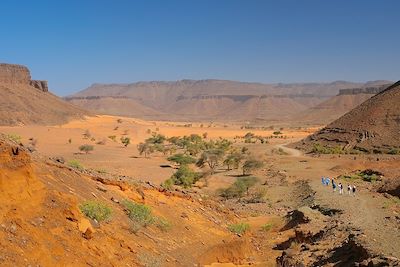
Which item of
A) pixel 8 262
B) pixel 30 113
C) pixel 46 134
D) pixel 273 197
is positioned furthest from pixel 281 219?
pixel 30 113

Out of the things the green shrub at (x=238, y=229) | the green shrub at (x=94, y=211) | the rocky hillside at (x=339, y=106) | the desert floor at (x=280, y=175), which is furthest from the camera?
the rocky hillside at (x=339, y=106)

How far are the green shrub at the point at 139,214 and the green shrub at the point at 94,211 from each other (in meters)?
1.56

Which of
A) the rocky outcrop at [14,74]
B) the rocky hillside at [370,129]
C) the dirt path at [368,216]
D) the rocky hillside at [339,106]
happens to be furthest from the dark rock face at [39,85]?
the dirt path at [368,216]

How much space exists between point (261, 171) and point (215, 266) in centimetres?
2794

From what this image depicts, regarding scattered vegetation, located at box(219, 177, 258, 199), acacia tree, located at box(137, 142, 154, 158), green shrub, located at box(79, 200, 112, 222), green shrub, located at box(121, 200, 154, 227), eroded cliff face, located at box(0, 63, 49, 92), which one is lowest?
scattered vegetation, located at box(219, 177, 258, 199)

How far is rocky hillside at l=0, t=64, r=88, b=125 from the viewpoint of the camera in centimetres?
7881

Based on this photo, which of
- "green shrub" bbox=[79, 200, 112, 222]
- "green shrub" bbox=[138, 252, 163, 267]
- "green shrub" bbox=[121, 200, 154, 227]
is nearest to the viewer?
"green shrub" bbox=[138, 252, 163, 267]

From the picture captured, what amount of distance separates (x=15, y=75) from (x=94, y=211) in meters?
94.3

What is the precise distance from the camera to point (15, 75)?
97.9m

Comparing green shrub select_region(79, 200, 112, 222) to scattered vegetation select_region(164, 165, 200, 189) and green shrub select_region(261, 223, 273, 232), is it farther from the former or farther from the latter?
scattered vegetation select_region(164, 165, 200, 189)

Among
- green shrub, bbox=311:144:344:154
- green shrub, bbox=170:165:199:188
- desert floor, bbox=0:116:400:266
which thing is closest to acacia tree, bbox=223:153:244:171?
desert floor, bbox=0:116:400:266

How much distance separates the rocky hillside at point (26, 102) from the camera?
78.8 m

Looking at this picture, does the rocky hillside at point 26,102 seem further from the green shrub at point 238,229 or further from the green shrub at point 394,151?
the green shrub at point 238,229

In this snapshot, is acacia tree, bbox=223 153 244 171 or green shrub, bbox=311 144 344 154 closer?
acacia tree, bbox=223 153 244 171
